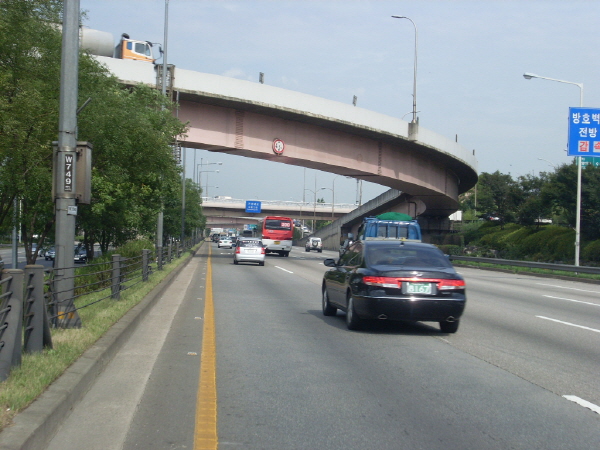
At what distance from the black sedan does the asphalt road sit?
16.2 inches

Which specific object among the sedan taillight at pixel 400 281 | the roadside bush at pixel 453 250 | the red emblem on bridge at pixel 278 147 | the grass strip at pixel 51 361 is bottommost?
the grass strip at pixel 51 361

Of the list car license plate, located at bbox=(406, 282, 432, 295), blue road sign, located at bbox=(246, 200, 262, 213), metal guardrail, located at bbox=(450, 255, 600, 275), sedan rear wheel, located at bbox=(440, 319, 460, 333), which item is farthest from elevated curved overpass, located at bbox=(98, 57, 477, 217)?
blue road sign, located at bbox=(246, 200, 262, 213)

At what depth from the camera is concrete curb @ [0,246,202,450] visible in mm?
4598

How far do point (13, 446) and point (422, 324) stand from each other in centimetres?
937

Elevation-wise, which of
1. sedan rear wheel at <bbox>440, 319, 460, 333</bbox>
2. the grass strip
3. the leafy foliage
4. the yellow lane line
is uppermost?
the leafy foliage

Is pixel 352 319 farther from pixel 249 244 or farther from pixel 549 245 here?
pixel 549 245

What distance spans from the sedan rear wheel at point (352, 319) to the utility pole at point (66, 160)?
14.1 feet

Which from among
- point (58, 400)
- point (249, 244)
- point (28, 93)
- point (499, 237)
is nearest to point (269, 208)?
point (499, 237)

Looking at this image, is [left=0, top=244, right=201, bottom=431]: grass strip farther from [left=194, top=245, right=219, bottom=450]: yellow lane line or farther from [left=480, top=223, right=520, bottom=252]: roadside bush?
[left=480, top=223, right=520, bottom=252]: roadside bush

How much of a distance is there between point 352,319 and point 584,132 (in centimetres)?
2375

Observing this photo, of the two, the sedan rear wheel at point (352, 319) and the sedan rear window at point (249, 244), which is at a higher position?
the sedan rear window at point (249, 244)

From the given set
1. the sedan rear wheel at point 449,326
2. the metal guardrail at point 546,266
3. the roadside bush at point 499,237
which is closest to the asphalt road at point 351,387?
the sedan rear wheel at point 449,326

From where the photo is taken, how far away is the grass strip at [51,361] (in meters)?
5.34

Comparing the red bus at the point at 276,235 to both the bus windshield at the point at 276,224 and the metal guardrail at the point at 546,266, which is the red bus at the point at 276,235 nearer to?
the bus windshield at the point at 276,224
